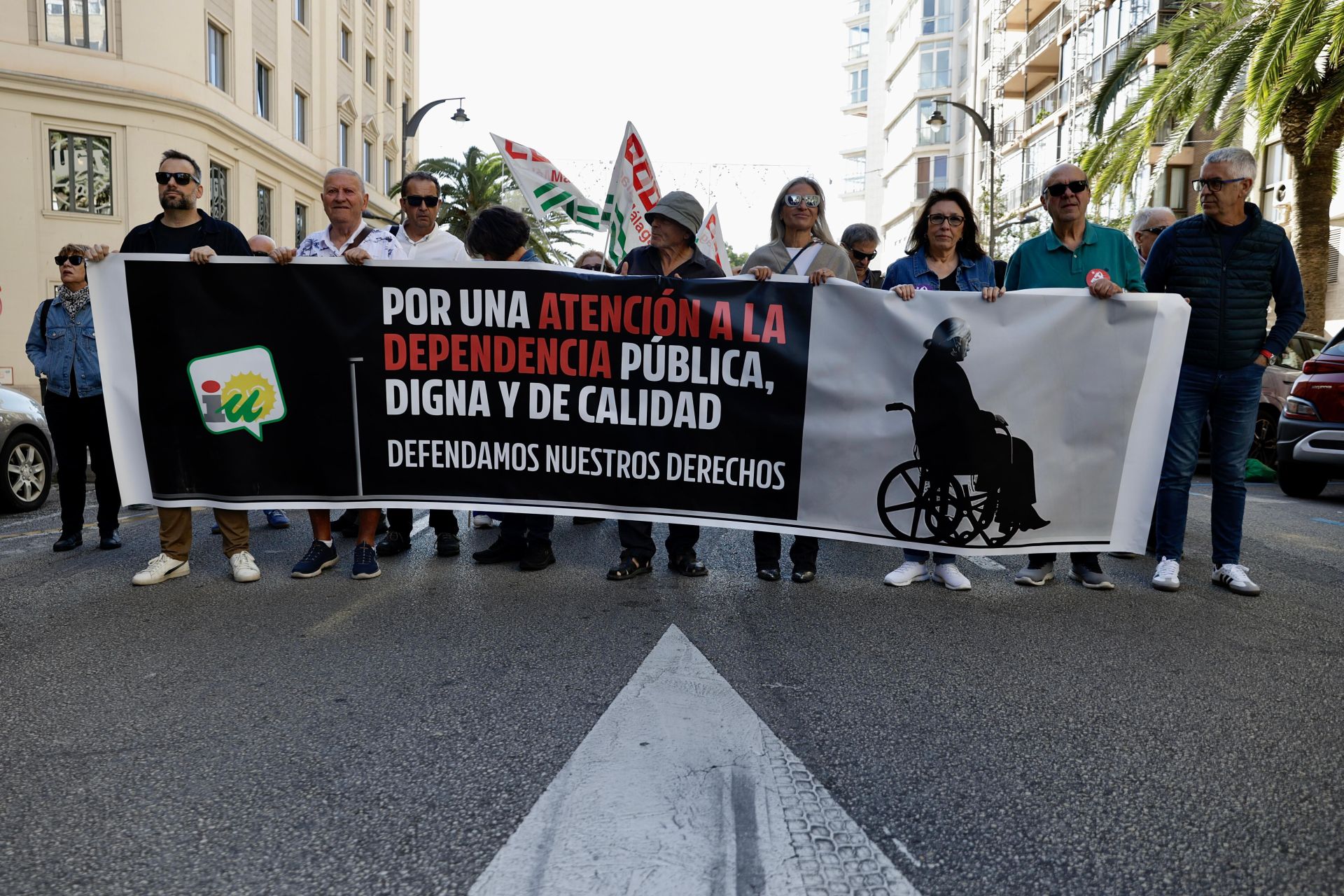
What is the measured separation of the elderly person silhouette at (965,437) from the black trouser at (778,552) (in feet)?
Answer: 2.42

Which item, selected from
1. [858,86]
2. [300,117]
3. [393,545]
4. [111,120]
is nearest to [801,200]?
[393,545]

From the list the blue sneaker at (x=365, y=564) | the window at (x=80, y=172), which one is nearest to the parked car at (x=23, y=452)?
the blue sneaker at (x=365, y=564)

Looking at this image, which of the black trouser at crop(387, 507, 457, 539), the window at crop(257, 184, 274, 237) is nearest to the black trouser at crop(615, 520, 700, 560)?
the black trouser at crop(387, 507, 457, 539)

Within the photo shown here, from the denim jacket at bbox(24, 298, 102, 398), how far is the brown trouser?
1.32 m

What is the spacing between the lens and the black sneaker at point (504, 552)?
19.6 feet

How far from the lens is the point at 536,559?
579 centimetres

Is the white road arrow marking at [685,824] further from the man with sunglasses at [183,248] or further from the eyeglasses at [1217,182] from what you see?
the eyeglasses at [1217,182]

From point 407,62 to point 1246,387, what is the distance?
156 feet

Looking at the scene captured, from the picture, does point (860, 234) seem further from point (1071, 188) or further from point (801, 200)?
point (1071, 188)

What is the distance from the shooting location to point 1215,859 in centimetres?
244

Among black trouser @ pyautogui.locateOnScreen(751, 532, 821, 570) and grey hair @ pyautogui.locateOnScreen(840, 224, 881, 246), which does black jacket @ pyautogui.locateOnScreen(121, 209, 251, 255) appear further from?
grey hair @ pyautogui.locateOnScreen(840, 224, 881, 246)

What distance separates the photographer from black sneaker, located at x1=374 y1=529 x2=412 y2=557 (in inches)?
245

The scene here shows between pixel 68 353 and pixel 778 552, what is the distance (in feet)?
14.7

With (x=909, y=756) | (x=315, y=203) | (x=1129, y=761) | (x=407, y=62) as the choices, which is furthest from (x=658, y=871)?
(x=407, y=62)
